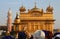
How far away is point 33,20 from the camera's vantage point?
134 feet

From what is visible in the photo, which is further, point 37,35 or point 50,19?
point 50,19

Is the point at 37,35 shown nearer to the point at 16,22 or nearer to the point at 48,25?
the point at 16,22

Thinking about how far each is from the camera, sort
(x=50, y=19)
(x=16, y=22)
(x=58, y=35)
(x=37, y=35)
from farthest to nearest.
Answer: (x=50, y=19) < (x=16, y=22) < (x=58, y=35) < (x=37, y=35)

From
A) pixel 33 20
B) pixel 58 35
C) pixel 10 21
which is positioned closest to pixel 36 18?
pixel 33 20

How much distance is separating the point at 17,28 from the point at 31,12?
487 centimetres

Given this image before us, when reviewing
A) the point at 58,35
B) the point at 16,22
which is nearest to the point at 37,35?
the point at 58,35

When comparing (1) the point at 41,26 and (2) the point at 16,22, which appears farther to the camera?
(1) the point at 41,26

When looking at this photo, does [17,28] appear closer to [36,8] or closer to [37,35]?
[36,8]

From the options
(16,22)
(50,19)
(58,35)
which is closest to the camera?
(58,35)

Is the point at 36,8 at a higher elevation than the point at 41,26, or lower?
higher

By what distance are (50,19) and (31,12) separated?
3.40 metres

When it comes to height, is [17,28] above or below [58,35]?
below

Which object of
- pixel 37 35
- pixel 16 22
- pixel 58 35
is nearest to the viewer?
pixel 37 35

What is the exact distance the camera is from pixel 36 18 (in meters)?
40.8
